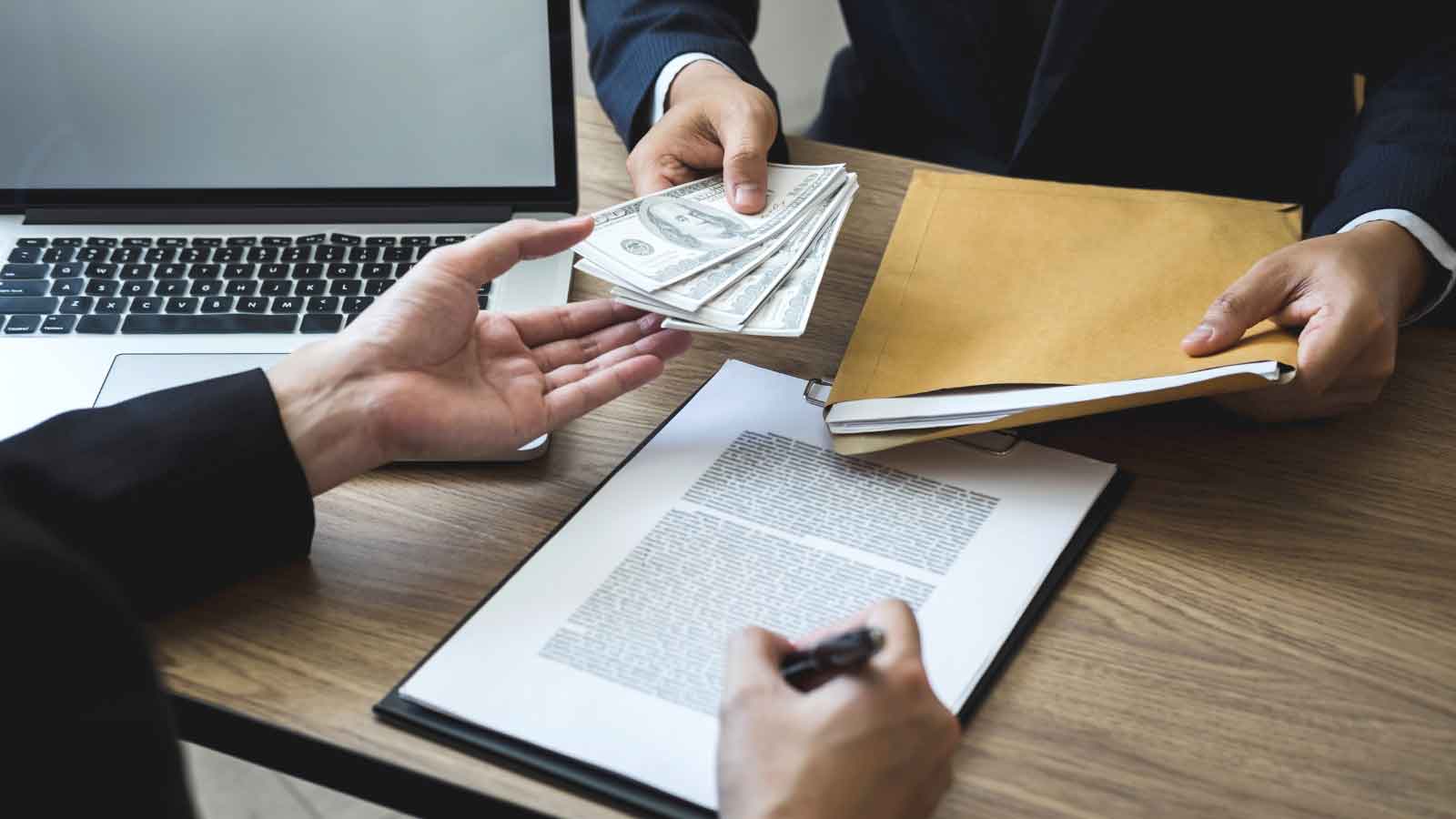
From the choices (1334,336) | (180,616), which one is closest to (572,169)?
(180,616)

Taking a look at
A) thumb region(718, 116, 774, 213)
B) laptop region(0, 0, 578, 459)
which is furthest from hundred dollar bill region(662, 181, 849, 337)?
laptop region(0, 0, 578, 459)

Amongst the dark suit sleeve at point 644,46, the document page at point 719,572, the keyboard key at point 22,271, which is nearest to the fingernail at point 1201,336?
the document page at point 719,572

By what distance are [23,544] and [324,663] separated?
0.20 meters

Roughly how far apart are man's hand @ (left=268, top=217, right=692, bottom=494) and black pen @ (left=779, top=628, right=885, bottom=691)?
0.31m

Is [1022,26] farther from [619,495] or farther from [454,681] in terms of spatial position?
[454,681]

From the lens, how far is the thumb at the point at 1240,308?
0.94 meters

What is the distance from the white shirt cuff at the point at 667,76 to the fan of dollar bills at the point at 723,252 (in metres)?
0.19

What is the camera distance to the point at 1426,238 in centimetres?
107

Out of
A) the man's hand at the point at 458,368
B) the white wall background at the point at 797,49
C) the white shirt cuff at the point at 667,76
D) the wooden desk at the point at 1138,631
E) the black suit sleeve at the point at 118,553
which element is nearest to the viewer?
the black suit sleeve at the point at 118,553

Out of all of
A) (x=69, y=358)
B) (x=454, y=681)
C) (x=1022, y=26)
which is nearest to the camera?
(x=454, y=681)

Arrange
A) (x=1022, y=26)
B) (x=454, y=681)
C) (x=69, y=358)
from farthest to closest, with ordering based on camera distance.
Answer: (x=1022, y=26) → (x=69, y=358) → (x=454, y=681)

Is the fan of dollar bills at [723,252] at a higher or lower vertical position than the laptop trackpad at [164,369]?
higher

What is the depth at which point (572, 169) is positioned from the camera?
114 cm

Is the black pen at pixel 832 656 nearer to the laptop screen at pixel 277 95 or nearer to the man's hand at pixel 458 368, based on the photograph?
the man's hand at pixel 458 368
